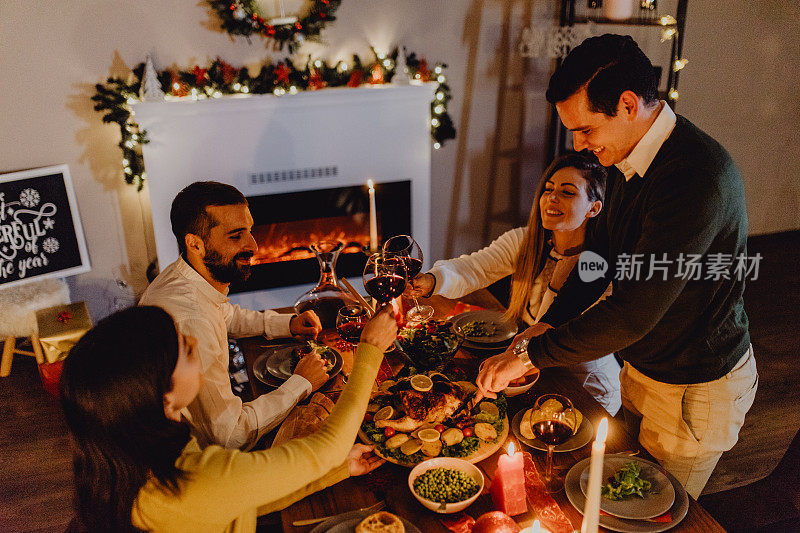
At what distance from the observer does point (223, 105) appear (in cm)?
342

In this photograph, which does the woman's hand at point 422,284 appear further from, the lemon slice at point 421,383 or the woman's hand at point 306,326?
the lemon slice at point 421,383

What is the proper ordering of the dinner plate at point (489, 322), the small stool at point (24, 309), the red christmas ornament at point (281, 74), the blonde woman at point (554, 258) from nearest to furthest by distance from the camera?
the dinner plate at point (489, 322)
the blonde woman at point (554, 258)
the small stool at point (24, 309)
the red christmas ornament at point (281, 74)

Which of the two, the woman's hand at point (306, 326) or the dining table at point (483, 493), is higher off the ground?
the woman's hand at point (306, 326)

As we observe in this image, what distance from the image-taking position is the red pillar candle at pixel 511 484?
1.26 m

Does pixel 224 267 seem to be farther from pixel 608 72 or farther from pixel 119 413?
pixel 608 72

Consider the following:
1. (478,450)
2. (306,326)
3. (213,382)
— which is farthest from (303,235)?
(478,450)

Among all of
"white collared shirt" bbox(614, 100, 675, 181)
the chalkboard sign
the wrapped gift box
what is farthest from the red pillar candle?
the chalkboard sign

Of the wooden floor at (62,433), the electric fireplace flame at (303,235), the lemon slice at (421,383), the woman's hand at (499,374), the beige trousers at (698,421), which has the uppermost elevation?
the woman's hand at (499,374)

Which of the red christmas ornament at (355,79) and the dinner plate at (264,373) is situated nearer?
the dinner plate at (264,373)

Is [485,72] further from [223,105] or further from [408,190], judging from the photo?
[223,105]

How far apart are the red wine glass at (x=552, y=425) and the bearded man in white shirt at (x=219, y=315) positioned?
607 millimetres

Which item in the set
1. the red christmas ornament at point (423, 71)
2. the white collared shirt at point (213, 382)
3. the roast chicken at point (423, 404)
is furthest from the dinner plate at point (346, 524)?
the red christmas ornament at point (423, 71)

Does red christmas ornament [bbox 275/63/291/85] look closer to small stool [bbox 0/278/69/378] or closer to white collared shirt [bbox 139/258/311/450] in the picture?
small stool [bbox 0/278/69/378]

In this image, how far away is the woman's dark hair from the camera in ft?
3.62
